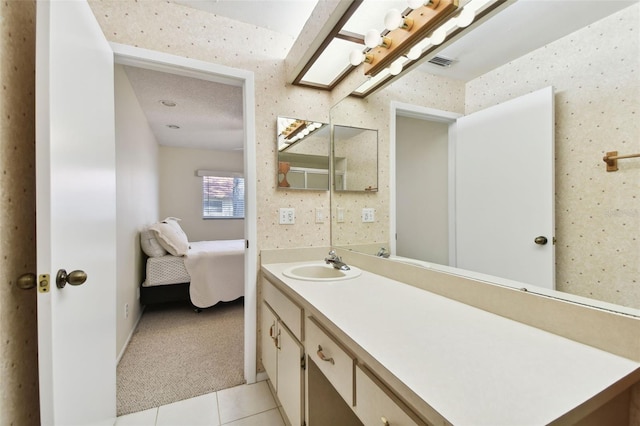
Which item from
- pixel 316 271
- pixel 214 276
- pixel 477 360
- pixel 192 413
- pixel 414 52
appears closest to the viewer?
pixel 477 360

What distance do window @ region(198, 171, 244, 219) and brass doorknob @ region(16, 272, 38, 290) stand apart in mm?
4967

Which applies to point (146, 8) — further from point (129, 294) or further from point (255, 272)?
point (129, 294)

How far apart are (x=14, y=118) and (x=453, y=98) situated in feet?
5.22

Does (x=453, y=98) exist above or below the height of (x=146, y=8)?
below

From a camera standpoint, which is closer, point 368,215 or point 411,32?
point 411,32

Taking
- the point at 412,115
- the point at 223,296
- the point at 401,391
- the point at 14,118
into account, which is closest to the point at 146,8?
the point at 14,118

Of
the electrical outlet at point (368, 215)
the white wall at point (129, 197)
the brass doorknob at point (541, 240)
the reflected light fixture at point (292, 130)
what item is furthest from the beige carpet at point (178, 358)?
Answer: the brass doorknob at point (541, 240)

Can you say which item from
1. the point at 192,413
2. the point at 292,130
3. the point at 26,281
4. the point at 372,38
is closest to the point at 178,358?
the point at 192,413

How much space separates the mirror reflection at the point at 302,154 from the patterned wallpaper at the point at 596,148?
4.44ft

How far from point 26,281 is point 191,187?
5.02 meters

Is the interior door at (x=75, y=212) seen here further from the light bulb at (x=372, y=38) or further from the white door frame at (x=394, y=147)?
the white door frame at (x=394, y=147)

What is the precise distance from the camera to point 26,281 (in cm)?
86

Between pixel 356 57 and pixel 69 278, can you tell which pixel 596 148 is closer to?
pixel 356 57

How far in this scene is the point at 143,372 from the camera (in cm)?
199
